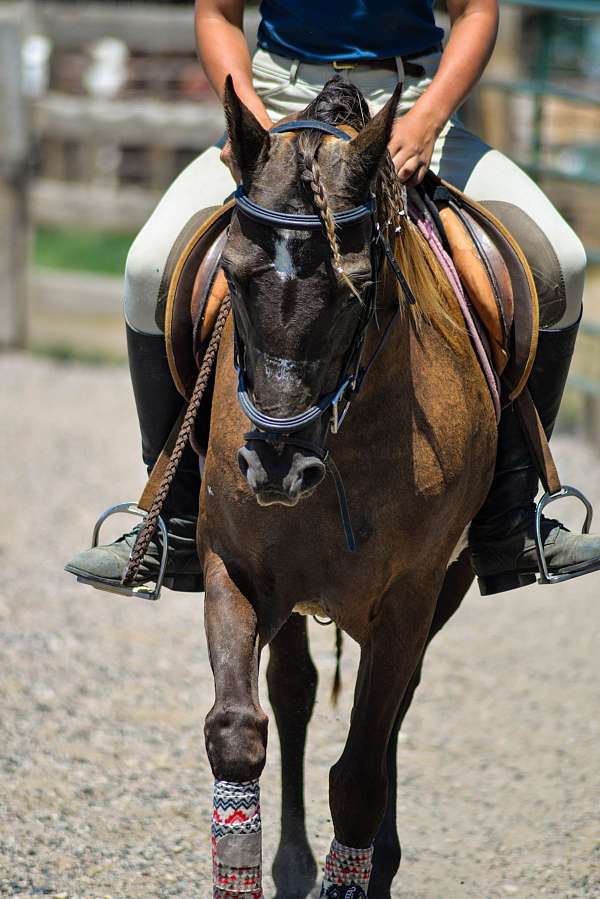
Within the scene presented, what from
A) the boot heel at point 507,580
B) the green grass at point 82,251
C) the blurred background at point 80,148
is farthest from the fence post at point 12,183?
the boot heel at point 507,580

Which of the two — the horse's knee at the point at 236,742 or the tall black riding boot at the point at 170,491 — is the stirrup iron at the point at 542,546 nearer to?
the tall black riding boot at the point at 170,491

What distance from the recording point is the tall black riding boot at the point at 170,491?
3434 millimetres

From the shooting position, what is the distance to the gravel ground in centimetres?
392

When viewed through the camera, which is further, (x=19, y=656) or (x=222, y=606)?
(x=19, y=656)

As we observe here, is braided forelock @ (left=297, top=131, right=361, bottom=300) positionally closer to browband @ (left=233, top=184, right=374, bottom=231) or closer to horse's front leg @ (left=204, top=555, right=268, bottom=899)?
browband @ (left=233, top=184, right=374, bottom=231)

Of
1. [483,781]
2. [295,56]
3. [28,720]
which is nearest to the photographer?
[295,56]

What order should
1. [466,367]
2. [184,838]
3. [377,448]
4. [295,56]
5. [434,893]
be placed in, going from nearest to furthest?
[377,448], [466,367], [295,56], [434,893], [184,838]

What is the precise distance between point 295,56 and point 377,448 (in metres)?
1.24

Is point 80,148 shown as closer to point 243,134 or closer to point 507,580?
point 507,580

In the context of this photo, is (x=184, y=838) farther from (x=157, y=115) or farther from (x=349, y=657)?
(x=157, y=115)

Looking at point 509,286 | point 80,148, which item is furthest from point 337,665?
point 80,148

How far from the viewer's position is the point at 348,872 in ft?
10.6

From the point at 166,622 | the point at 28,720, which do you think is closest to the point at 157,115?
the point at 166,622

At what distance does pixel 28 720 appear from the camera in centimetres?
502
